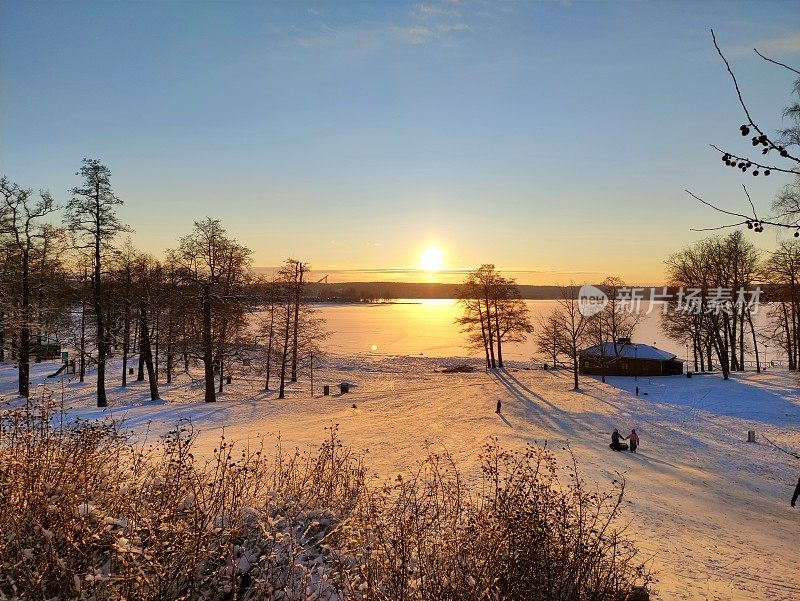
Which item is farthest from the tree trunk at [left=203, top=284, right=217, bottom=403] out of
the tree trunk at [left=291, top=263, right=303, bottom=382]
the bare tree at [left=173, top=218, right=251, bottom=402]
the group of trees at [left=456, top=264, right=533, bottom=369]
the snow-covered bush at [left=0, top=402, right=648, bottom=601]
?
the group of trees at [left=456, top=264, right=533, bottom=369]

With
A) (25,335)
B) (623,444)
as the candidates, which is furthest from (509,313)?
(25,335)

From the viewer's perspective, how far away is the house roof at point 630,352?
41469 millimetres

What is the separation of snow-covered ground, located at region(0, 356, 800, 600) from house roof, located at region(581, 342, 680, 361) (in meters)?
3.34

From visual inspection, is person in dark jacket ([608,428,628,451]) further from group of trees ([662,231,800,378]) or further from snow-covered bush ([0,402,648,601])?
group of trees ([662,231,800,378])

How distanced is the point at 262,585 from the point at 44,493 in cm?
263

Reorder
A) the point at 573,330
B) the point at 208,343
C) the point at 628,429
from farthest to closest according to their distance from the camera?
1. the point at 573,330
2. the point at 208,343
3. the point at 628,429

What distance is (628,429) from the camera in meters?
22.0

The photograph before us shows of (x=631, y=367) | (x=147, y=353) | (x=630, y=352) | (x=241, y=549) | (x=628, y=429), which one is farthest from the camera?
(x=630, y=352)

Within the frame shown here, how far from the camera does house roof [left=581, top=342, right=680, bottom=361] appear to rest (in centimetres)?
4147

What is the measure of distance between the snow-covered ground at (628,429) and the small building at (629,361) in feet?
10.2

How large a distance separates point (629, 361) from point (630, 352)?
852 mm

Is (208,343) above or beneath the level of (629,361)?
above

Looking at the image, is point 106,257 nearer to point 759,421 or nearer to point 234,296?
point 234,296

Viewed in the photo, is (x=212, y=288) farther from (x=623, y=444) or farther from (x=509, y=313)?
(x=509, y=313)
